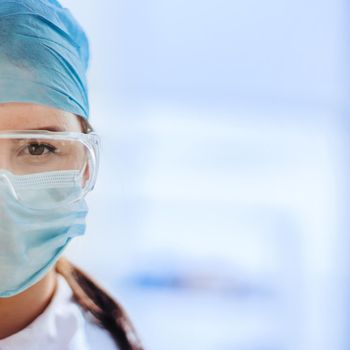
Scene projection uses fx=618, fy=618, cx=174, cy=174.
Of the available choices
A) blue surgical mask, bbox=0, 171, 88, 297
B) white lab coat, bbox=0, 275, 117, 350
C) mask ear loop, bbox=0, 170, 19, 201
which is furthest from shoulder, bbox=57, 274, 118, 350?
mask ear loop, bbox=0, 170, 19, 201

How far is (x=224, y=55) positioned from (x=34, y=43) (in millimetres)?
457

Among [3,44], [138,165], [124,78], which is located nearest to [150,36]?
[124,78]

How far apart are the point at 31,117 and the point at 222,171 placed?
459 mm

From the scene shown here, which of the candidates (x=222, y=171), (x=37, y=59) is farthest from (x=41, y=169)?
(x=222, y=171)

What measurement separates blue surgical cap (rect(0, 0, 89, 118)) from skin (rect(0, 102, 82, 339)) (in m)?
0.01

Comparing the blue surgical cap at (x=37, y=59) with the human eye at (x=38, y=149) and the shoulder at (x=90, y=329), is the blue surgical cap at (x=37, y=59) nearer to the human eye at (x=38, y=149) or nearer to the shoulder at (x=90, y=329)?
the human eye at (x=38, y=149)

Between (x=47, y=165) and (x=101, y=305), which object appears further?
(x=101, y=305)

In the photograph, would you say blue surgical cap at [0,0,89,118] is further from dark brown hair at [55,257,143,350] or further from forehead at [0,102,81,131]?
dark brown hair at [55,257,143,350]

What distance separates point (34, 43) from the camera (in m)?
0.94

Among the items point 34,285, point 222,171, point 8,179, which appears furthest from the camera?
point 222,171

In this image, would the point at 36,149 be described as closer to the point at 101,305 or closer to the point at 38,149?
the point at 38,149

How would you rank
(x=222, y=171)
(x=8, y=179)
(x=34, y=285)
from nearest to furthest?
(x=8, y=179), (x=34, y=285), (x=222, y=171)

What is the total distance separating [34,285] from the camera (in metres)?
1.01

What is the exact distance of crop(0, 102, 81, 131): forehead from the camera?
92 centimetres
